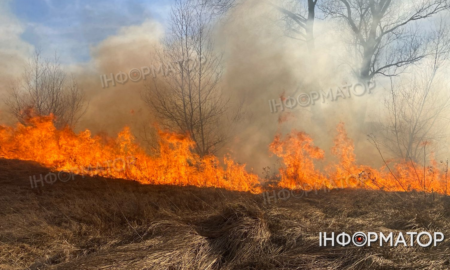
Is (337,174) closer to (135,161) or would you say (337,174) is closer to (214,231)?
(135,161)

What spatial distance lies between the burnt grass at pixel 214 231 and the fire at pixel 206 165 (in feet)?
9.27

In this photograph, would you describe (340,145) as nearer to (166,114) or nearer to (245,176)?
(245,176)

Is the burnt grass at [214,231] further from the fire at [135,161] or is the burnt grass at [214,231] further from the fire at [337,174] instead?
the fire at [135,161]

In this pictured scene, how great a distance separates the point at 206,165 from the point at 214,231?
276 inches

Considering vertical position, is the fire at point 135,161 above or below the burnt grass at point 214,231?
above

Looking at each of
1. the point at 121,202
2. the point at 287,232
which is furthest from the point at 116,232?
the point at 287,232

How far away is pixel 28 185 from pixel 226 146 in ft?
23.7

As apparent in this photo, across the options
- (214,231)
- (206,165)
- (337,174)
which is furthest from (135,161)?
(214,231)

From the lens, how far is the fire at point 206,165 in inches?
412

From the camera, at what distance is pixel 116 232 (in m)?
5.51

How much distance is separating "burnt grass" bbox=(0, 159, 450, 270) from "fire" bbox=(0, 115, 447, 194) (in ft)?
9.27

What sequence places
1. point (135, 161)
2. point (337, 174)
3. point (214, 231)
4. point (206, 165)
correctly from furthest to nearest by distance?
point (206, 165), point (135, 161), point (337, 174), point (214, 231)

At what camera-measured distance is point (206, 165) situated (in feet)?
39.6

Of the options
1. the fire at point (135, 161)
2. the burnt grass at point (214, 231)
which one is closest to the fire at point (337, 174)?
the fire at point (135, 161)
